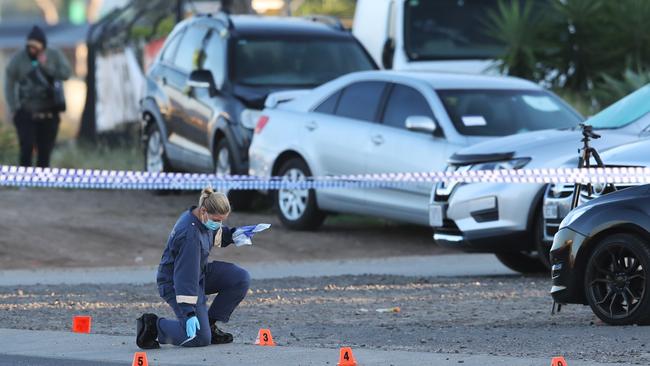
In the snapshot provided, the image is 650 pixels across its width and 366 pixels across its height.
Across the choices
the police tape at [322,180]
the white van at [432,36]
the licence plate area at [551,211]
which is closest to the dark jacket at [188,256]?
the police tape at [322,180]

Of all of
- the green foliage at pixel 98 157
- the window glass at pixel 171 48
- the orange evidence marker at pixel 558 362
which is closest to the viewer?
the orange evidence marker at pixel 558 362

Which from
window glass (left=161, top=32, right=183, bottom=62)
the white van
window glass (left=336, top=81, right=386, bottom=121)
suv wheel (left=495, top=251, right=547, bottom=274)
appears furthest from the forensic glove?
the white van

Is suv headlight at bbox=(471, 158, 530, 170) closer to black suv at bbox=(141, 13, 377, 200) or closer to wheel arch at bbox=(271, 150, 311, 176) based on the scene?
wheel arch at bbox=(271, 150, 311, 176)

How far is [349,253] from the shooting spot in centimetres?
1758

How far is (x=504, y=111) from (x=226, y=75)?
403cm

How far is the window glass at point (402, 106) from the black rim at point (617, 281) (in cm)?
593

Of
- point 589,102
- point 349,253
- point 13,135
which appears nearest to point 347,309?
point 349,253

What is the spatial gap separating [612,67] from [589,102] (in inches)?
47.3

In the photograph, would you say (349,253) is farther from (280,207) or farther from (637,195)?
(637,195)

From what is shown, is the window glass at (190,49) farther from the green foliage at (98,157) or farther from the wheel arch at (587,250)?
the wheel arch at (587,250)

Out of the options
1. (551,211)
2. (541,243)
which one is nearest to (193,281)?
(551,211)

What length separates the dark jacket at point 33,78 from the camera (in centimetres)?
2114

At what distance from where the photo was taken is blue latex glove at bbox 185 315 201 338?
10.0 metres

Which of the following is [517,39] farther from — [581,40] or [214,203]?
[214,203]
